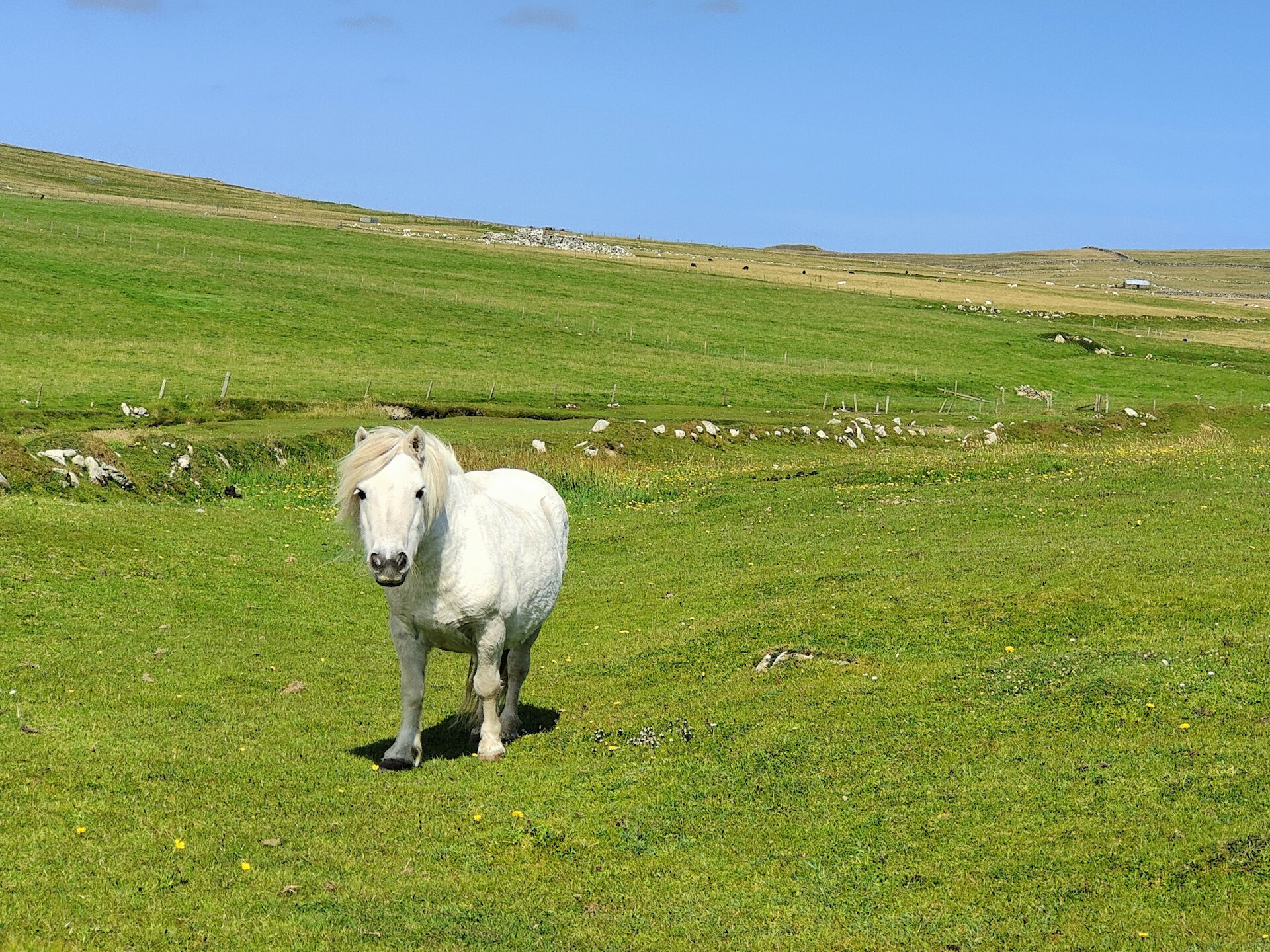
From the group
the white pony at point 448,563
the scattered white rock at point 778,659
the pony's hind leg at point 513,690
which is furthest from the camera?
the scattered white rock at point 778,659

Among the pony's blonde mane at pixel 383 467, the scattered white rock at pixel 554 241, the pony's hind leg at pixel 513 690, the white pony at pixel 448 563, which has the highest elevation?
the scattered white rock at pixel 554 241

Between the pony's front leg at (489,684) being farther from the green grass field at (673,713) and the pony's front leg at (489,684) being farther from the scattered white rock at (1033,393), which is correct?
the scattered white rock at (1033,393)

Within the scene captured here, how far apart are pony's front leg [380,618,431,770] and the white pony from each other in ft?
0.03

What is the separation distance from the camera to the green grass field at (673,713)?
31.6ft

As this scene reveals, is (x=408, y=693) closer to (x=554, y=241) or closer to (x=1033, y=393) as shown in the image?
(x=1033, y=393)

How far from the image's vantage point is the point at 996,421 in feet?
200

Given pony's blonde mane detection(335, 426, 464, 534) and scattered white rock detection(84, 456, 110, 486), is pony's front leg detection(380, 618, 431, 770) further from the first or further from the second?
scattered white rock detection(84, 456, 110, 486)

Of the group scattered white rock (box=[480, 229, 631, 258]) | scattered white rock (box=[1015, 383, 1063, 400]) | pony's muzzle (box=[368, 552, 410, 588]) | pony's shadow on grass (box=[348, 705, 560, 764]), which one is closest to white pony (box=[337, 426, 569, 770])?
pony's muzzle (box=[368, 552, 410, 588])

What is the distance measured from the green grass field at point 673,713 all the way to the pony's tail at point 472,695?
0.45m

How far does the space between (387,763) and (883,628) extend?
328 inches

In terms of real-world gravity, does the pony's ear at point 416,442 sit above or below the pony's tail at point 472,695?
above

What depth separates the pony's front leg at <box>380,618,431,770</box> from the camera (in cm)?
1348

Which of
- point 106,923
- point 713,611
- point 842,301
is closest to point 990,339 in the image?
point 842,301

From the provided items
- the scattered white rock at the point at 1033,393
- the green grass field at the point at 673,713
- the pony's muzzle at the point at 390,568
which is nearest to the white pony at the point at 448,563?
the pony's muzzle at the point at 390,568
